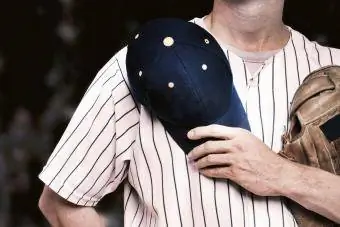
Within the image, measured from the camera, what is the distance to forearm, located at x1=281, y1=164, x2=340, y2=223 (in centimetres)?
105

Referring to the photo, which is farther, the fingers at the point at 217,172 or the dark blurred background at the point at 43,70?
the dark blurred background at the point at 43,70

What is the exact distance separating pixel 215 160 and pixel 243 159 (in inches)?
1.4

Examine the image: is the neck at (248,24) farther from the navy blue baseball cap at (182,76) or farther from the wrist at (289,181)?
the wrist at (289,181)

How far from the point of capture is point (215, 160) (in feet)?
3.43

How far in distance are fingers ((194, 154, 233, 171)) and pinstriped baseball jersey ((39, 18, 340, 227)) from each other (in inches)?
1.3

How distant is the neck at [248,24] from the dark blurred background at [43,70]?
2.25 feet

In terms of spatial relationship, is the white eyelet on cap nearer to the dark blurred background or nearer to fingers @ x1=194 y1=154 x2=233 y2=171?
fingers @ x1=194 y1=154 x2=233 y2=171

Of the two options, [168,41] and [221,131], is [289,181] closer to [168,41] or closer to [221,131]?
[221,131]

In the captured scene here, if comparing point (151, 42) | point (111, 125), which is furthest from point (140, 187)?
point (151, 42)

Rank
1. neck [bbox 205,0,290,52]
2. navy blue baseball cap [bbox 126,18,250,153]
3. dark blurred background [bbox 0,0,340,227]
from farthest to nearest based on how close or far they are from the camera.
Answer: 1. dark blurred background [bbox 0,0,340,227]
2. neck [bbox 205,0,290,52]
3. navy blue baseball cap [bbox 126,18,250,153]

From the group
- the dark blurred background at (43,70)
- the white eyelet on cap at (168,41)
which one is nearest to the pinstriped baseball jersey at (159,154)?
the white eyelet on cap at (168,41)

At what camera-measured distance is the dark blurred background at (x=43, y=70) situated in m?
1.94

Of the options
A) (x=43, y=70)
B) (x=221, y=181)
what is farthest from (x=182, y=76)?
(x=43, y=70)

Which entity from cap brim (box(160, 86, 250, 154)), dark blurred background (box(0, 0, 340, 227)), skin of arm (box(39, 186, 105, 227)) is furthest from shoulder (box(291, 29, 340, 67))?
dark blurred background (box(0, 0, 340, 227))
